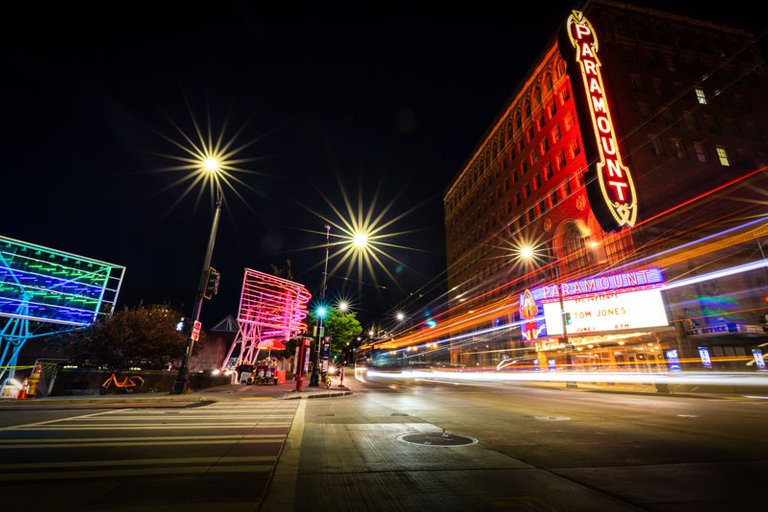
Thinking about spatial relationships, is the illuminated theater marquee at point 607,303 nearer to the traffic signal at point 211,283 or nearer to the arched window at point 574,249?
the arched window at point 574,249

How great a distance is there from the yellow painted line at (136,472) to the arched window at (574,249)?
3650cm

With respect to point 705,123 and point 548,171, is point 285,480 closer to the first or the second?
point 548,171

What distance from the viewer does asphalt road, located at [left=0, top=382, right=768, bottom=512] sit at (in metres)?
3.62

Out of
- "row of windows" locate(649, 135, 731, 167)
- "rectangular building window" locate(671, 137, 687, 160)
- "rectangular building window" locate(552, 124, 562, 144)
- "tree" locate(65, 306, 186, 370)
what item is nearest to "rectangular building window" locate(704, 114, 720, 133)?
"row of windows" locate(649, 135, 731, 167)

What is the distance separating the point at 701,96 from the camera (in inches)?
1510

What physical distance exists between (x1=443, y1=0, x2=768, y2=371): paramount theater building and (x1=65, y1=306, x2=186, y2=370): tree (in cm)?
3144

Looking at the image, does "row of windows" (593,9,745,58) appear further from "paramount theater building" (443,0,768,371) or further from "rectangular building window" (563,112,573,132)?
"rectangular building window" (563,112,573,132)

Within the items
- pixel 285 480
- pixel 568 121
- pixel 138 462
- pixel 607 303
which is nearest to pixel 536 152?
pixel 568 121

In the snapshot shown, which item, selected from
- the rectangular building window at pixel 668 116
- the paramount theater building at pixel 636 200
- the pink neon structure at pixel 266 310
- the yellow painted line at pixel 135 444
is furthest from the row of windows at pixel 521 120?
the yellow painted line at pixel 135 444

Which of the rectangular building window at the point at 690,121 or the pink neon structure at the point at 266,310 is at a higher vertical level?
the rectangular building window at the point at 690,121

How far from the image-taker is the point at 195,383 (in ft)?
71.0

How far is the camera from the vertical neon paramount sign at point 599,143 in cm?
2767

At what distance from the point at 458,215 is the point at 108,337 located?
61.7 m

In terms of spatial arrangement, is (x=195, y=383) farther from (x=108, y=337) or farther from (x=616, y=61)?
(x=616, y=61)
